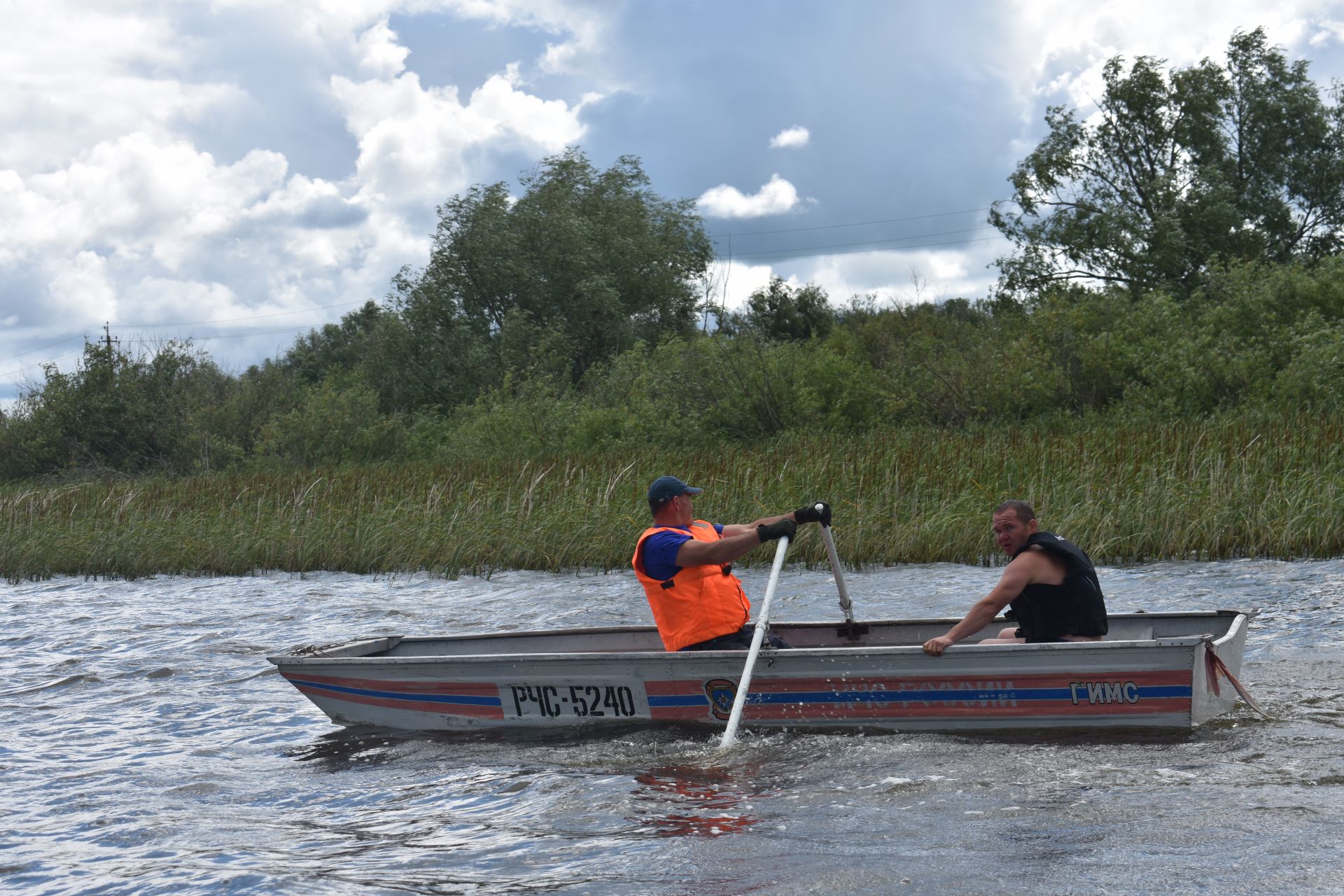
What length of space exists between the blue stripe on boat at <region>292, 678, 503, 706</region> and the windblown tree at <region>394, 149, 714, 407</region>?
107ft

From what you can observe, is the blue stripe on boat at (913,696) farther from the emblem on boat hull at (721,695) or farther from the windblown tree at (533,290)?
the windblown tree at (533,290)

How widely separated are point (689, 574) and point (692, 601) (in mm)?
180

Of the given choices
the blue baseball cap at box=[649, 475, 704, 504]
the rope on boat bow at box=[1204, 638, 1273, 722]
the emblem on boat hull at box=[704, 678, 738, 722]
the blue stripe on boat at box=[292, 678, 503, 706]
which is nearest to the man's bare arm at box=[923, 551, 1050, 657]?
the rope on boat bow at box=[1204, 638, 1273, 722]

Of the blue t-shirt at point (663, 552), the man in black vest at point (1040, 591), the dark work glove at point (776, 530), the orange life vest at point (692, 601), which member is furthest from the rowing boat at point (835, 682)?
the dark work glove at point (776, 530)

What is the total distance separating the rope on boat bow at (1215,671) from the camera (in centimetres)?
660

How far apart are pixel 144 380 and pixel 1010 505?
40.6m

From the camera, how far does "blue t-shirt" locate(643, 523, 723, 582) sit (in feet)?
25.0

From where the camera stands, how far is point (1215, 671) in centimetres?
673

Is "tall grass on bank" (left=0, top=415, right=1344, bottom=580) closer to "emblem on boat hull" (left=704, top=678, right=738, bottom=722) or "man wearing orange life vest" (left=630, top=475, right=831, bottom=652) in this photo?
"man wearing orange life vest" (left=630, top=475, right=831, bottom=652)

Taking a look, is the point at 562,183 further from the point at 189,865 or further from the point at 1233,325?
the point at 189,865

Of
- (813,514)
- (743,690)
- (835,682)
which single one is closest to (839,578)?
(813,514)

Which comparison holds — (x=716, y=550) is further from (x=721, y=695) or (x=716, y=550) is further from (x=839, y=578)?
(x=839, y=578)

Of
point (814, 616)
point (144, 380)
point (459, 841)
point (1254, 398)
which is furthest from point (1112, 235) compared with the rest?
point (459, 841)

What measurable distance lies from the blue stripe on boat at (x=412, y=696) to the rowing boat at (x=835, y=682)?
1 centimetres
